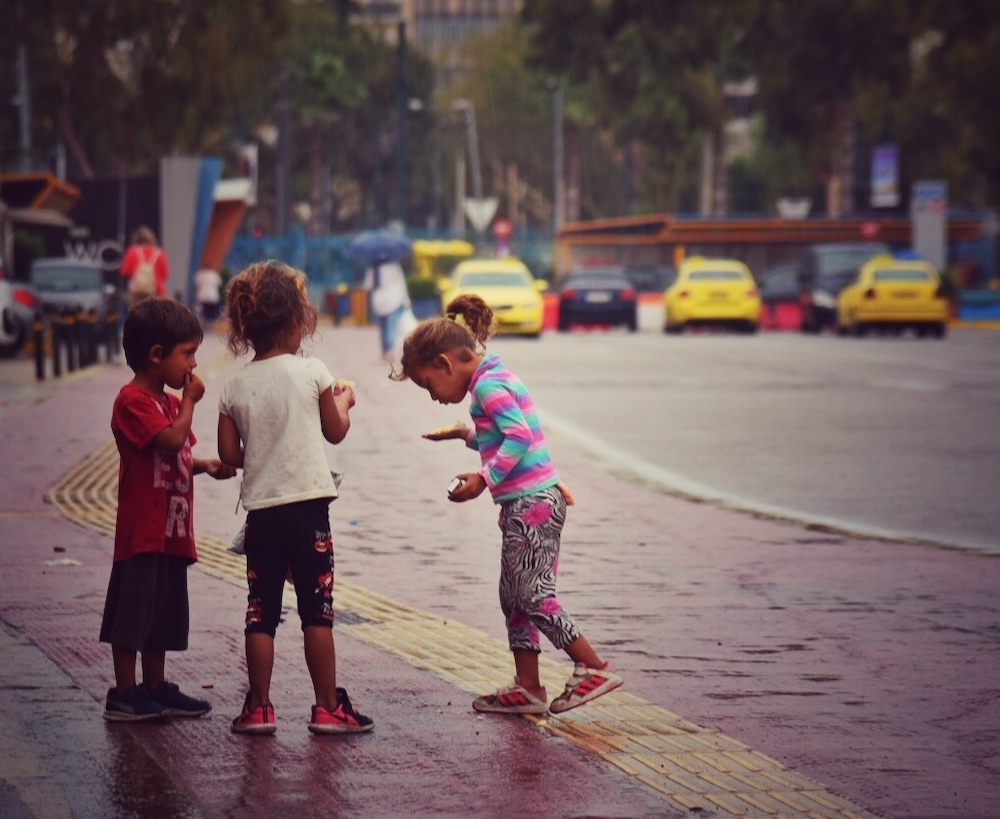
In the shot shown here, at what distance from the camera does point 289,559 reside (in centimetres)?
626

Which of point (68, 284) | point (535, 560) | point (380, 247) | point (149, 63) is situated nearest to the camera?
point (535, 560)

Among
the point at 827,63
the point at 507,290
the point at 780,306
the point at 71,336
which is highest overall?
the point at 827,63

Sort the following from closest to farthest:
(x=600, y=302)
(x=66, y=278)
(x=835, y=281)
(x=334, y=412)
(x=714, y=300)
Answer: (x=334, y=412), (x=66, y=278), (x=714, y=300), (x=835, y=281), (x=600, y=302)

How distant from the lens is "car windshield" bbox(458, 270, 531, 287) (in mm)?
41188

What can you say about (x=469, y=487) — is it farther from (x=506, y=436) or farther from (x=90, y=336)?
(x=90, y=336)

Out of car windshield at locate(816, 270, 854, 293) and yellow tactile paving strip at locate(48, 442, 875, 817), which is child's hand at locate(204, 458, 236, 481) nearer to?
yellow tactile paving strip at locate(48, 442, 875, 817)

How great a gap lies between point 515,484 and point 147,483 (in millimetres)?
1076

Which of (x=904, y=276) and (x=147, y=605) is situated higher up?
(x=904, y=276)

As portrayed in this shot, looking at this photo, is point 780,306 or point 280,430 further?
point 780,306

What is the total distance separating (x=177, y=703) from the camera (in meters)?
6.40

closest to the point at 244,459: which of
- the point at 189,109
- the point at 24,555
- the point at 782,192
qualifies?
the point at 24,555

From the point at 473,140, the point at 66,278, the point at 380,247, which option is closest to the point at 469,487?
the point at 380,247

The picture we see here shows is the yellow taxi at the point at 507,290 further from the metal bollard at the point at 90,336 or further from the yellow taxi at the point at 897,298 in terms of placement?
the metal bollard at the point at 90,336

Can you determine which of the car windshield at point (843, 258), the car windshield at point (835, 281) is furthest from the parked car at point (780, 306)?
the car windshield at point (835, 281)
